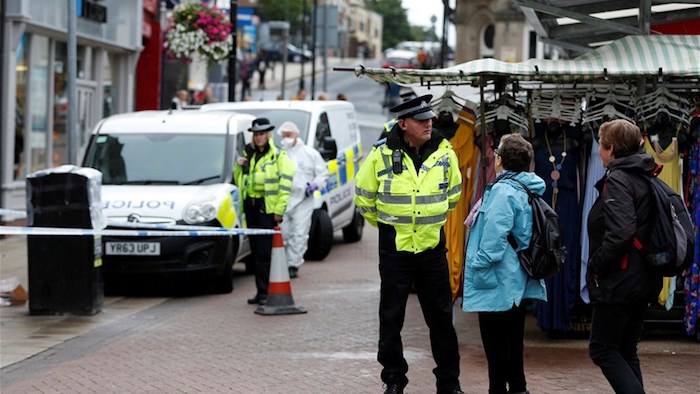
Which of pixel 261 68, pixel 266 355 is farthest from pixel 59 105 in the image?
pixel 261 68

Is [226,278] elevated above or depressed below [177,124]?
below

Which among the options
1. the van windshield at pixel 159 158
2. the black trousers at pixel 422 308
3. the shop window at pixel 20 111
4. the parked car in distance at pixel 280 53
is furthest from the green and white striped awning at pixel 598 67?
the parked car in distance at pixel 280 53

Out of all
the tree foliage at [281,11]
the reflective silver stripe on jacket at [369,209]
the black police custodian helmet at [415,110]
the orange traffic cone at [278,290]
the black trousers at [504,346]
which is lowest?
the orange traffic cone at [278,290]

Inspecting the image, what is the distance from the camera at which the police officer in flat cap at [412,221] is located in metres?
7.84

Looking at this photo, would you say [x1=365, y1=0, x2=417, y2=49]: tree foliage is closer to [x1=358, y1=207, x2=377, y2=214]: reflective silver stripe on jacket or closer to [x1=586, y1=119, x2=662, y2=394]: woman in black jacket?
[x1=358, y1=207, x2=377, y2=214]: reflective silver stripe on jacket

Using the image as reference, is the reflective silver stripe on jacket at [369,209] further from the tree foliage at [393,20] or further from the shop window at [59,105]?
the tree foliage at [393,20]

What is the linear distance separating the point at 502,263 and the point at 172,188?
6.93 m

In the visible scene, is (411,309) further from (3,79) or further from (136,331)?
(3,79)

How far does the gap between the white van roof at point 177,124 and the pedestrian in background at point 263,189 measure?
2154 millimetres

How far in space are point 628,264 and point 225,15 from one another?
67.3 feet

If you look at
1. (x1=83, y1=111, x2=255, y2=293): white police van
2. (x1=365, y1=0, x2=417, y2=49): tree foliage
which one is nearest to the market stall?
(x1=83, y1=111, x2=255, y2=293): white police van

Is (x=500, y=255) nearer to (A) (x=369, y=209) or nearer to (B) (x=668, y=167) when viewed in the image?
(A) (x=369, y=209)

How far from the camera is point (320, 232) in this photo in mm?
15875

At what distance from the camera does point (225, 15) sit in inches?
1038
